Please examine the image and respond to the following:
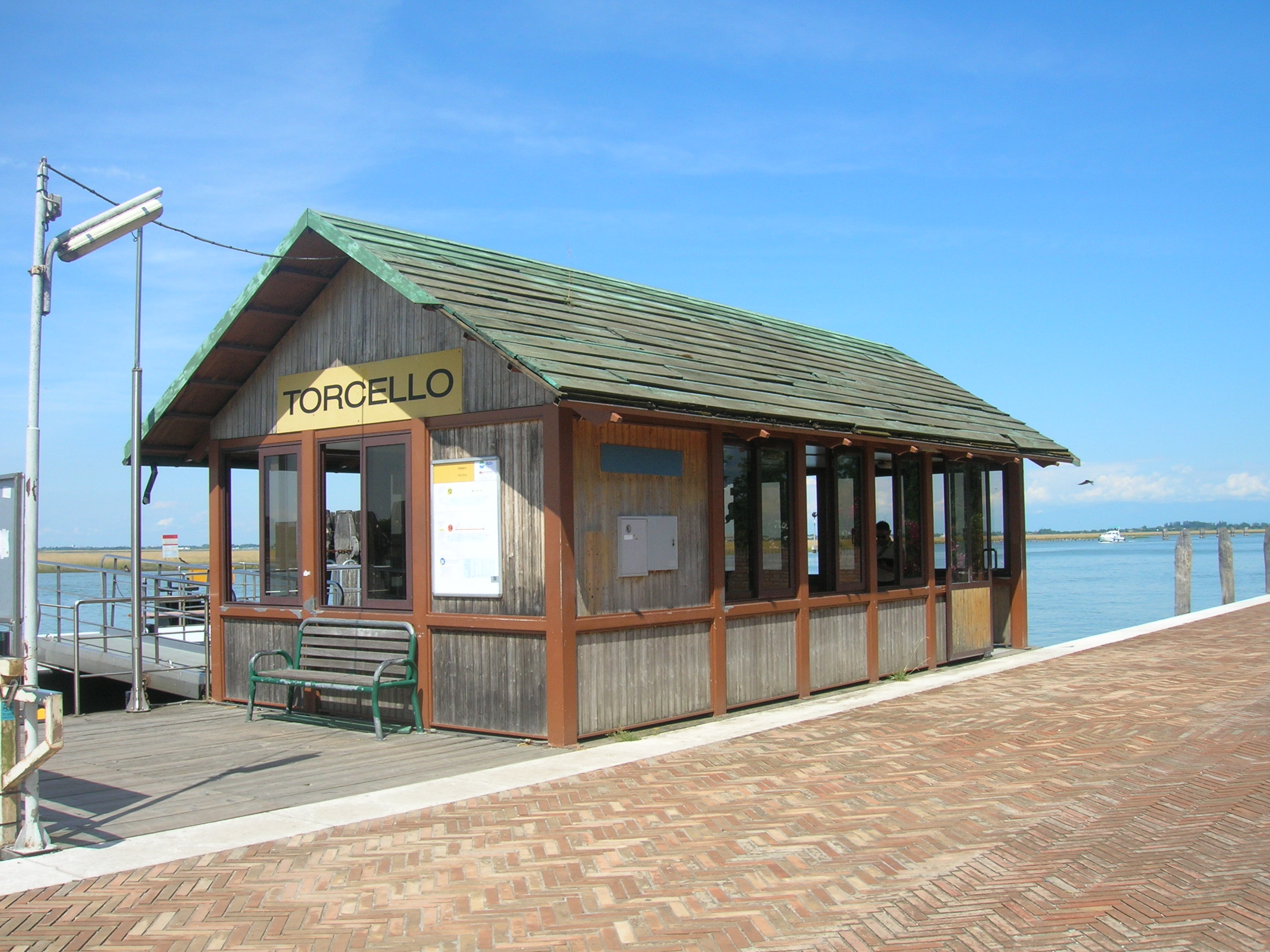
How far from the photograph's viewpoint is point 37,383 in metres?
6.31

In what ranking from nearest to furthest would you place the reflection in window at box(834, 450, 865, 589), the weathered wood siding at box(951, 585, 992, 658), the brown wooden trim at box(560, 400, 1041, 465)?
the brown wooden trim at box(560, 400, 1041, 465) → the reflection in window at box(834, 450, 865, 589) → the weathered wood siding at box(951, 585, 992, 658)

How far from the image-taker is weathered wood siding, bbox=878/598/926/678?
487 inches

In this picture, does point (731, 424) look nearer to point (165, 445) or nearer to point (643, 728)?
point (643, 728)

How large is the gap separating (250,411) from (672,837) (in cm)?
717

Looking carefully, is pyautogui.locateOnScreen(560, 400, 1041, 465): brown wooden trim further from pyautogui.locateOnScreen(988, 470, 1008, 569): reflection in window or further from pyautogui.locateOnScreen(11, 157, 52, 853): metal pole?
pyautogui.locateOnScreen(11, 157, 52, 853): metal pole

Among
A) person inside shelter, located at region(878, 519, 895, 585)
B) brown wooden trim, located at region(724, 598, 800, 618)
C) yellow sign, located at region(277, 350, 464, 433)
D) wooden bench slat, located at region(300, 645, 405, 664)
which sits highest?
yellow sign, located at region(277, 350, 464, 433)

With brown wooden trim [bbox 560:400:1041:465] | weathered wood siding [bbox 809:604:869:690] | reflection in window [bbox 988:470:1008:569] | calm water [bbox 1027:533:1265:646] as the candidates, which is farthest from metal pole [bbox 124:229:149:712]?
calm water [bbox 1027:533:1265:646]

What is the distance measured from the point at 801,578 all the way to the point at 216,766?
5660 millimetres

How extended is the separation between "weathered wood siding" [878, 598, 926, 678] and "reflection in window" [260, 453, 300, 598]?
6.22 metres

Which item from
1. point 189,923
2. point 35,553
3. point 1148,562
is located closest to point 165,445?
point 35,553

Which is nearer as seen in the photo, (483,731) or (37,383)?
(37,383)

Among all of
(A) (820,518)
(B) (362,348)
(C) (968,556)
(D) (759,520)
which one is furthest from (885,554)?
(B) (362,348)

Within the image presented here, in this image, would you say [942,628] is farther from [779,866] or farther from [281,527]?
[779,866]

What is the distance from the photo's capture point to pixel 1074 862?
5.57 m
